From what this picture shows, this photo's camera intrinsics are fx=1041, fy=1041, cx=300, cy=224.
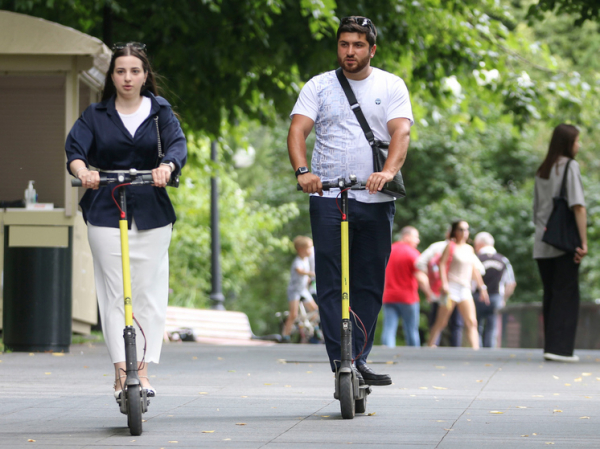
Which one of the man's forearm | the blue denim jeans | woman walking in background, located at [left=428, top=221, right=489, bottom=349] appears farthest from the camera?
the blue denim jeans

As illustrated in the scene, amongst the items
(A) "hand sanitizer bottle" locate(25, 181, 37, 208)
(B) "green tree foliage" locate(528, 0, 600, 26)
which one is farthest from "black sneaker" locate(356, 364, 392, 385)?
(A) "hand sanitizer bottle" locate(25, 181, 37, 208)

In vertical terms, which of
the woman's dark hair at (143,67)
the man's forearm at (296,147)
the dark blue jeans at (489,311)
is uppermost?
the woman's dark hair at (143,67)

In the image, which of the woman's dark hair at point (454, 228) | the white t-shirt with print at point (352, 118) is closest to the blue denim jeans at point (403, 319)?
the woman's dark hair at point (454, 228)

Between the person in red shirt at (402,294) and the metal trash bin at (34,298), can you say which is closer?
the metal trash bin at (34,298)

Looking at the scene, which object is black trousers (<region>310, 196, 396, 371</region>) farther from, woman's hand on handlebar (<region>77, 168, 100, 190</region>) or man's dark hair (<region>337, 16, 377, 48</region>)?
woman's hand on handlebar (<region>77, 168, 100, 190</region>)

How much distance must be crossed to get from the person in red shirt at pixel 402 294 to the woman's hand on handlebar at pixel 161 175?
344 inches

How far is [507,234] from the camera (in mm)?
25984

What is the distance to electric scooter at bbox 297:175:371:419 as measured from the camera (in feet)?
16.1

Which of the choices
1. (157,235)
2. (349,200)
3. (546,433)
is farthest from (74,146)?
(546,433)

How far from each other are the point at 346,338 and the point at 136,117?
1.46 metres

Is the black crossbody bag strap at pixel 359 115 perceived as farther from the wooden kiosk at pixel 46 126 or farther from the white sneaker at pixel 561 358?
the wooden kiosk at pixel 46 126

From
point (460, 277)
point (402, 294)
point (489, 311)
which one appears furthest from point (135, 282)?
point (489, 311)

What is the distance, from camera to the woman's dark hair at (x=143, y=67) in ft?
16.0

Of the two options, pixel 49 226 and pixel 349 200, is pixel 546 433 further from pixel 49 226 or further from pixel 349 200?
pixel 49 226
